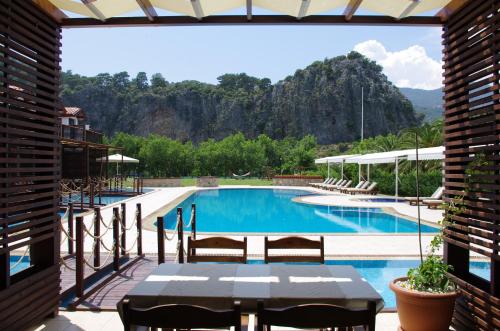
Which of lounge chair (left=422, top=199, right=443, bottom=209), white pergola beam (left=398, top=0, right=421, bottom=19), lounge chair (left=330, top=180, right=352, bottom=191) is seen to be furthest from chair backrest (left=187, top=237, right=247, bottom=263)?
lounge chair (left=330, top=180, right=352, bottom=191)

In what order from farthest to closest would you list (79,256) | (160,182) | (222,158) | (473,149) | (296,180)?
(222,158), (160,182), (296,180), (79,256), (473,149)

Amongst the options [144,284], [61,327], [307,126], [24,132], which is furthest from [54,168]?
[307,126]

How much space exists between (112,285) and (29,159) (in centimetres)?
234

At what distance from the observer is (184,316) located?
2230 millimetres

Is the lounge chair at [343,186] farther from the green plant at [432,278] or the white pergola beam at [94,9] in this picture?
the white pergola beam at [94,9]

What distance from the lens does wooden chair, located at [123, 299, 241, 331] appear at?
2225 millimetres

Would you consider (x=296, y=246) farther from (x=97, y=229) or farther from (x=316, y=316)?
(x=97, y=229)

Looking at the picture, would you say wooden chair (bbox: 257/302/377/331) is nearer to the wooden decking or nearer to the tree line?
the wooden decking

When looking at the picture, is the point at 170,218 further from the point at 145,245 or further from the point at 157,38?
the point at 157,38

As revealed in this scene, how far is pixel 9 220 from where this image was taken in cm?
361

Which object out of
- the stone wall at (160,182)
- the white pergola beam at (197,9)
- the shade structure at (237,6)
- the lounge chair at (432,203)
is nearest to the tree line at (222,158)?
the stone wall at (160,182)

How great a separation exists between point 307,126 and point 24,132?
230 feet

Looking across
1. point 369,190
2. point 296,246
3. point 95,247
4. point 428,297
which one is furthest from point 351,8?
point 369,190

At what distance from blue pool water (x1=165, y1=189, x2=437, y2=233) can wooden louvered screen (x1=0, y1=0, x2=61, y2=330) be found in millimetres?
8146
